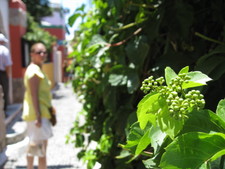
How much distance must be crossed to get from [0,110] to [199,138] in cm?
204

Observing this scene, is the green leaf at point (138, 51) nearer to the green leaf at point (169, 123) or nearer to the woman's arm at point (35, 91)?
the green leaf at point (169, 123)

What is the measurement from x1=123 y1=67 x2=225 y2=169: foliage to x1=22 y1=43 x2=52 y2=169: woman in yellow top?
9.22ft

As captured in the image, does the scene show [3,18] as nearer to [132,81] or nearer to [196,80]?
[132,81]

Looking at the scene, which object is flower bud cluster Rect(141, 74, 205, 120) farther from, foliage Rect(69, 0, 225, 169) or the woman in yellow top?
the woman in yellow top

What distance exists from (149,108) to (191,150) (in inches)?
4.2

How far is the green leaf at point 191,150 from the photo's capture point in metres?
0.54

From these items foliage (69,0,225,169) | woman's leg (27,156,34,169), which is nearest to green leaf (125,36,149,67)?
foliage (69,0,225,169)

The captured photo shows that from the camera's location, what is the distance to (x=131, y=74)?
4.67ft

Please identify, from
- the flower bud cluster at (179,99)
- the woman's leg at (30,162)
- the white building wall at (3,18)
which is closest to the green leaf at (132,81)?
the white building wall at (3,18)

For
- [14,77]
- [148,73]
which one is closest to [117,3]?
[148,73]

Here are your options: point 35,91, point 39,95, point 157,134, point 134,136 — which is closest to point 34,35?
point 39,95

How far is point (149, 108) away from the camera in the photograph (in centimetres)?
59

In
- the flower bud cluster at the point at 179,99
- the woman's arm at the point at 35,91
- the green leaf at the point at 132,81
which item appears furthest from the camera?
the woman's arm at the point at 35,91

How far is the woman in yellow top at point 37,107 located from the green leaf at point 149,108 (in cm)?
281
